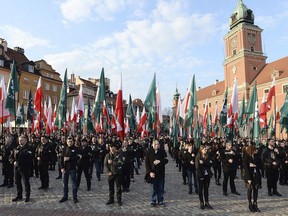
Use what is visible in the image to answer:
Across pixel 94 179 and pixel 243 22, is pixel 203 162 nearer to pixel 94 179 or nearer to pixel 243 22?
pixel 94 179

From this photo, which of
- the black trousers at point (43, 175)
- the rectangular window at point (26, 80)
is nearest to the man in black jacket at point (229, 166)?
the black trousers at point (43, 175)

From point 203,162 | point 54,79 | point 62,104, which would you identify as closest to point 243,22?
point 54,79

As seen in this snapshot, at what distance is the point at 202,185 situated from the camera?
841 centimetres

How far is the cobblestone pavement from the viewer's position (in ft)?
26.0

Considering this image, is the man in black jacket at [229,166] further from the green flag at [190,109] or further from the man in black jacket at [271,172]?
the green flag at [190,109]

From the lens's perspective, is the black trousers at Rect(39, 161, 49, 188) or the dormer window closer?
the black trousers at Rect(39, 161, 49, 188)

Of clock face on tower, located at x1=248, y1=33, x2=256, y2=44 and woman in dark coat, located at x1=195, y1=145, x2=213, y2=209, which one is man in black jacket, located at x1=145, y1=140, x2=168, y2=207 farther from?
clock face on tower, located at x1=248, y1=33, x2=256, y2=44

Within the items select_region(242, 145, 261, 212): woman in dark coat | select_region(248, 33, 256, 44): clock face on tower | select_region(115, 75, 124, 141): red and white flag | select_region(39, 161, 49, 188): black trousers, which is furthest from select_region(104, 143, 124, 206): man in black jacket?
select_region(248, 33, 256, 44): clock face on tower

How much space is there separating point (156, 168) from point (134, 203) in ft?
4.84

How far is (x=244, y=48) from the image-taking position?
62.3 m

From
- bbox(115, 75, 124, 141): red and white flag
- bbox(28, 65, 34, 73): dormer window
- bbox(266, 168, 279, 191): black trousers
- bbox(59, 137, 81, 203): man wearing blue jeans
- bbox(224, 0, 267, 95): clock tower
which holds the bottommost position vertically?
bbox(266, 168, 279, 191): black trousers

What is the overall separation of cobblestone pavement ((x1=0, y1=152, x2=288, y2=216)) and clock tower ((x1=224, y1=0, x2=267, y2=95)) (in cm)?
5472

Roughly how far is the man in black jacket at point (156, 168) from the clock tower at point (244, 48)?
56519mm

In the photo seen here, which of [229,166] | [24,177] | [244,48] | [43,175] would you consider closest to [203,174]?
[229,166]
